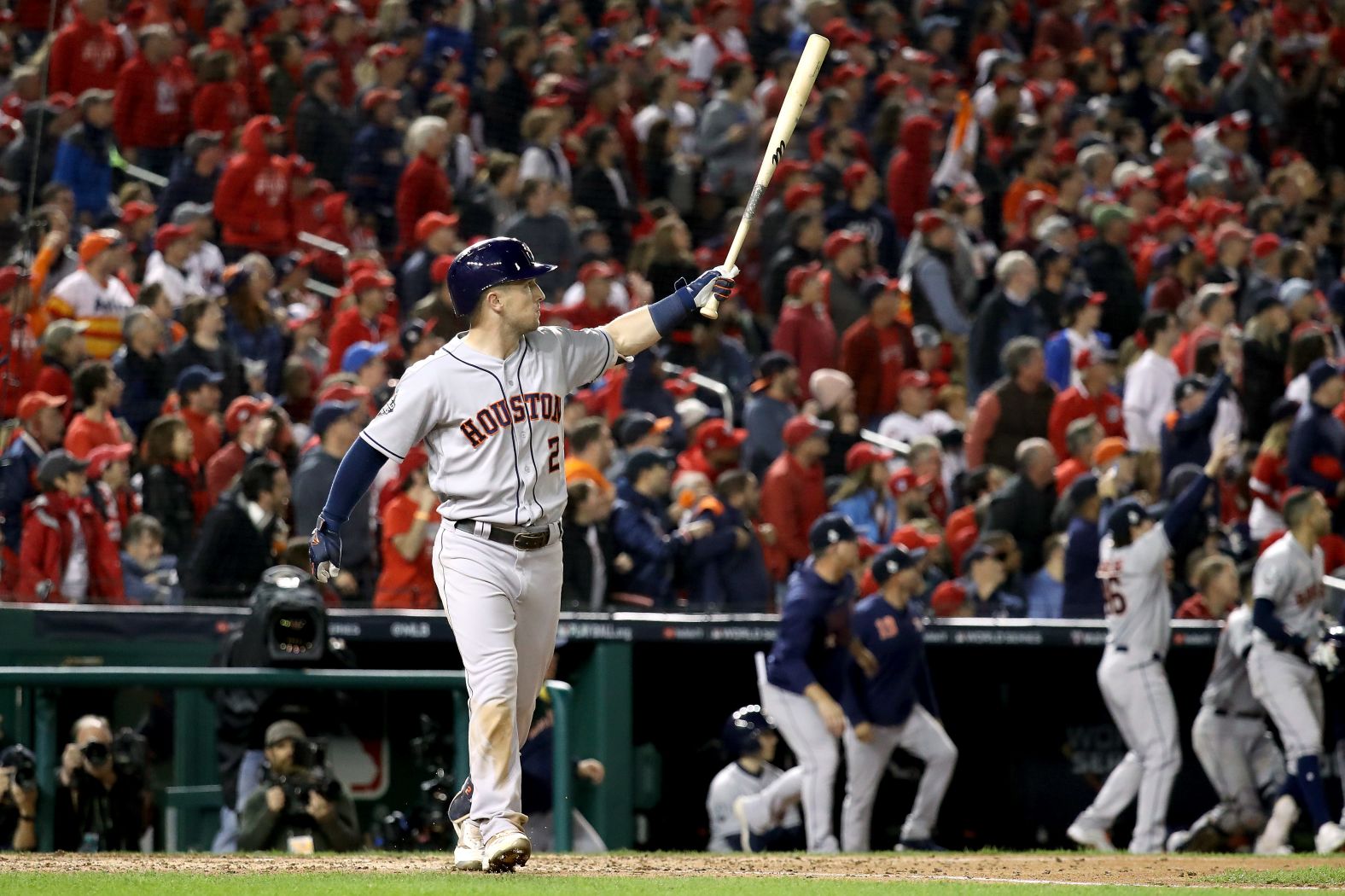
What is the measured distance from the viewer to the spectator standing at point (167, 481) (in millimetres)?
9336

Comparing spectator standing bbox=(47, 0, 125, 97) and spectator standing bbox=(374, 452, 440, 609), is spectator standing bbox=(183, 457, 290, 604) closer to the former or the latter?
spectator standing bbox=(374, 452, 440, 609)

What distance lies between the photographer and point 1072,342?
41.1 ft

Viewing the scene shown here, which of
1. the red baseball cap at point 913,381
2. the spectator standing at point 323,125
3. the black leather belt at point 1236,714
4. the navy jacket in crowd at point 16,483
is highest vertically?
the spectator standing at point 323,125

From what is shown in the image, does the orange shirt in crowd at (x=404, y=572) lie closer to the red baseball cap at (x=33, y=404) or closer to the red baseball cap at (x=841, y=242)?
the red baseball cap at (x=33, y=404)

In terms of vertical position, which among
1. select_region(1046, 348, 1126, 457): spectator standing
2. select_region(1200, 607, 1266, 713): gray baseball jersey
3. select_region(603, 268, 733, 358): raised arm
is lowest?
select_region(1200, 607, 1266, 713): gray baseball jersey

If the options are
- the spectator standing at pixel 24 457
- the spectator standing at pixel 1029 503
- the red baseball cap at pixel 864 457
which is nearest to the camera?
the spectator standing at pixel 24 457

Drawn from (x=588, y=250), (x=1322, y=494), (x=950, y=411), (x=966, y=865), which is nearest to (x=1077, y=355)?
(x=950, y=411)

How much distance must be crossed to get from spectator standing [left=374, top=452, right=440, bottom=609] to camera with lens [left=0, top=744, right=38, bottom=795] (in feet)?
7.60

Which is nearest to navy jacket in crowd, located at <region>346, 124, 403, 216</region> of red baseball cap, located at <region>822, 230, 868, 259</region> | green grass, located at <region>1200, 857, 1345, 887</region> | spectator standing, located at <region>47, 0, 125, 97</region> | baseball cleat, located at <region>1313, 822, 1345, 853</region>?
spectator standing, located at <region>47, 0, 125, 97</region>

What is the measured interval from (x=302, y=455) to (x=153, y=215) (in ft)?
11.4

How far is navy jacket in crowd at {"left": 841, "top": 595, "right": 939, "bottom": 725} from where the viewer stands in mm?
9016

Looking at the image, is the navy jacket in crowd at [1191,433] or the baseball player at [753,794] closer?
the baseball player at [753,794]

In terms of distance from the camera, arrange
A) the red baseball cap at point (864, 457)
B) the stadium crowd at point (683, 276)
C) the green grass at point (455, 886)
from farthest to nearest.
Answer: the red baseball cap at point (864, 457), the stadium crowd at point (683, 276), the green grass at point (455, 886)

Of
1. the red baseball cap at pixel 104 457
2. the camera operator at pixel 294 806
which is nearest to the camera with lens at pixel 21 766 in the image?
the camera operator at pixel 294 806
